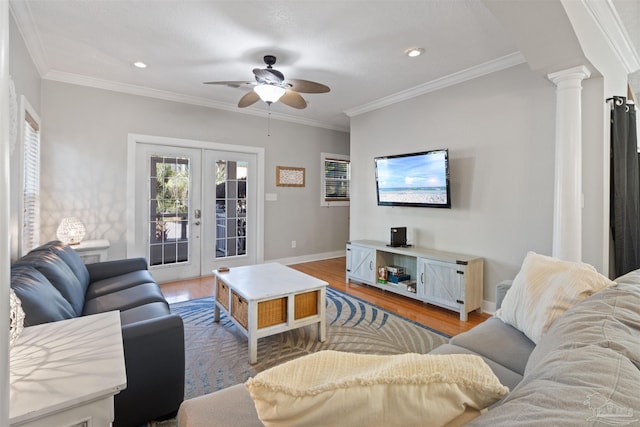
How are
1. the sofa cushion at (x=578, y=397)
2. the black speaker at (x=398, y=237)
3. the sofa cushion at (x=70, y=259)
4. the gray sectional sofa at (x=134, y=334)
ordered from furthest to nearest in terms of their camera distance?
the black speaker at (x=398, y=237) → the sofa cushion at (x=70, y=259) → the gray sectional sofa at (x=134, y=334) → the sofa cushion at (x=578, y=397)

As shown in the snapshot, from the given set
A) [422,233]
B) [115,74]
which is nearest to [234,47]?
[115,74]

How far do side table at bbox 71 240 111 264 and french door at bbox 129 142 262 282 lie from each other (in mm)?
504

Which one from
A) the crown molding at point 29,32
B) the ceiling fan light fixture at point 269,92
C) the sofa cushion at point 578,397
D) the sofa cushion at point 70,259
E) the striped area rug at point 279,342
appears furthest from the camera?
the ceiling fan light fixture at point 269,92

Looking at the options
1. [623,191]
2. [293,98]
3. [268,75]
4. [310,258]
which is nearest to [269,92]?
[268,75]

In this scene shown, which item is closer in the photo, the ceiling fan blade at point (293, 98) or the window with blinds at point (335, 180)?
the ceiling fan blade at point (293, 98)

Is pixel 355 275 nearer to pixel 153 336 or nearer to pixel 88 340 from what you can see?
pixel 153 336

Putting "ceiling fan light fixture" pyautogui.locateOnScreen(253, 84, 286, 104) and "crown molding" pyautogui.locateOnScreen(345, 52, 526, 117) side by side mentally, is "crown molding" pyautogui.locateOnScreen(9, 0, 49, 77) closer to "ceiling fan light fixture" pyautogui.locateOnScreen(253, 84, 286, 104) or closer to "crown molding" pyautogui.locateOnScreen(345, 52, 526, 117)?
"ceiling fan light fixture" pyautogui.locateOnScreen(253, 84, 286, 104)

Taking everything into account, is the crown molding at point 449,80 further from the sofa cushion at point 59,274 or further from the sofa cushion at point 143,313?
the sofa cushion at point 59,274

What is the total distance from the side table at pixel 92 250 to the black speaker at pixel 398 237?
3.39 metres

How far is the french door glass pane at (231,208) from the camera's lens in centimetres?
476

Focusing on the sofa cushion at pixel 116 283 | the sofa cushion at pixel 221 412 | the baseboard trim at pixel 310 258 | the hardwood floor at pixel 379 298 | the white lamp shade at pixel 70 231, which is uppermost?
the white lamp shade at pixel 70 231

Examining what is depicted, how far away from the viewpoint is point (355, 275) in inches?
167

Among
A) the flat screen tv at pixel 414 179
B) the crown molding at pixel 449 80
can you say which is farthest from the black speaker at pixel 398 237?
the crown molding at pixel 449 80

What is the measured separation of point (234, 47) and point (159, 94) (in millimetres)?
1858
